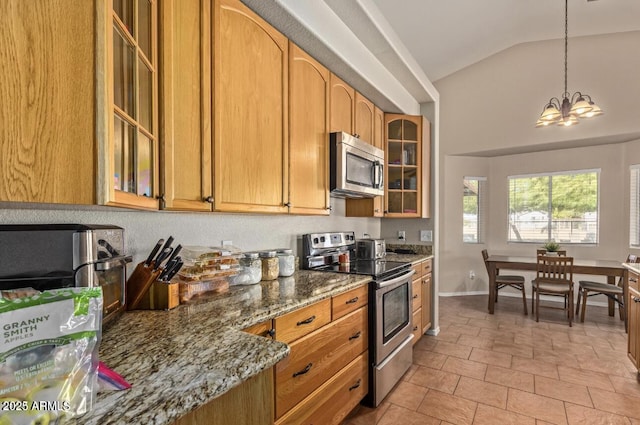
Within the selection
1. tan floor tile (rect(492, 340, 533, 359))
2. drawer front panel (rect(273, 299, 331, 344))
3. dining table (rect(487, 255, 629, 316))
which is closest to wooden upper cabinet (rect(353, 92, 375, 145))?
drawer front panel (rect(273, 299, 331, 344))

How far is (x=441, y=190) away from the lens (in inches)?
206

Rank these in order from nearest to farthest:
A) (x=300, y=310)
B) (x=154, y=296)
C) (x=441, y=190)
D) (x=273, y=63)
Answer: (x=154, y=296)
(x=300, y=310)
(x=273, y=63)
(x=441, y=190)

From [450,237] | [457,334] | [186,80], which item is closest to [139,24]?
[186,80]

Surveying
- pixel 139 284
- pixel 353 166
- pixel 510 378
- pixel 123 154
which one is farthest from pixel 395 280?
pixel 123 154

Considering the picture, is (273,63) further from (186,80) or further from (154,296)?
(154,296)

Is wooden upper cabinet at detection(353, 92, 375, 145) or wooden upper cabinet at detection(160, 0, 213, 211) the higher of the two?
wooden upper cabinet at detection(353, 92, 375, 145)

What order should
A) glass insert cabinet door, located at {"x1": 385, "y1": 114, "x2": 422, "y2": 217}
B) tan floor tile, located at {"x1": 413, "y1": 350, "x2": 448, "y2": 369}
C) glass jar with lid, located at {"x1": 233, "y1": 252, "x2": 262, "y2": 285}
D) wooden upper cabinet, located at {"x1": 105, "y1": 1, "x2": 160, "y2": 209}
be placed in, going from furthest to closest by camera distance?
1. glass insert cabinet door, located at {"x1": 385, "y1": 114, "x2": 422, "y2": 217}
2. tan floor tile, located at {"x1": 413, "y1": 350, "x2": 448, "y2": 369}
3. glass jar with lid, located at {"x1": 233, "y1": 252, "x2": 262, "y2": 285}
4. wooden upper cabinet, located at {"x1": 105, "y1": 1, "x2": 160, "y2": 209}

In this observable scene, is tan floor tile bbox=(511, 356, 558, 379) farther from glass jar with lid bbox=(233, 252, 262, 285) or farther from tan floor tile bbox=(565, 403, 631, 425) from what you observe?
glass jar with lid bbox=(233, 252, 262, 285)

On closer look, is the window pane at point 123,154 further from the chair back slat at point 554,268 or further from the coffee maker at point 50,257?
the chair back slat at point 554,268

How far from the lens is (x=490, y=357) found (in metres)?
2.85

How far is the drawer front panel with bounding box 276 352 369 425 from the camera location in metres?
1.44

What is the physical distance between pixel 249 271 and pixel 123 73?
109 cm

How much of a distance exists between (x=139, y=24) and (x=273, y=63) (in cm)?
82

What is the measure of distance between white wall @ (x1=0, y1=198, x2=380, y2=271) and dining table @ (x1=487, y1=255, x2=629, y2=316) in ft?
8.99
